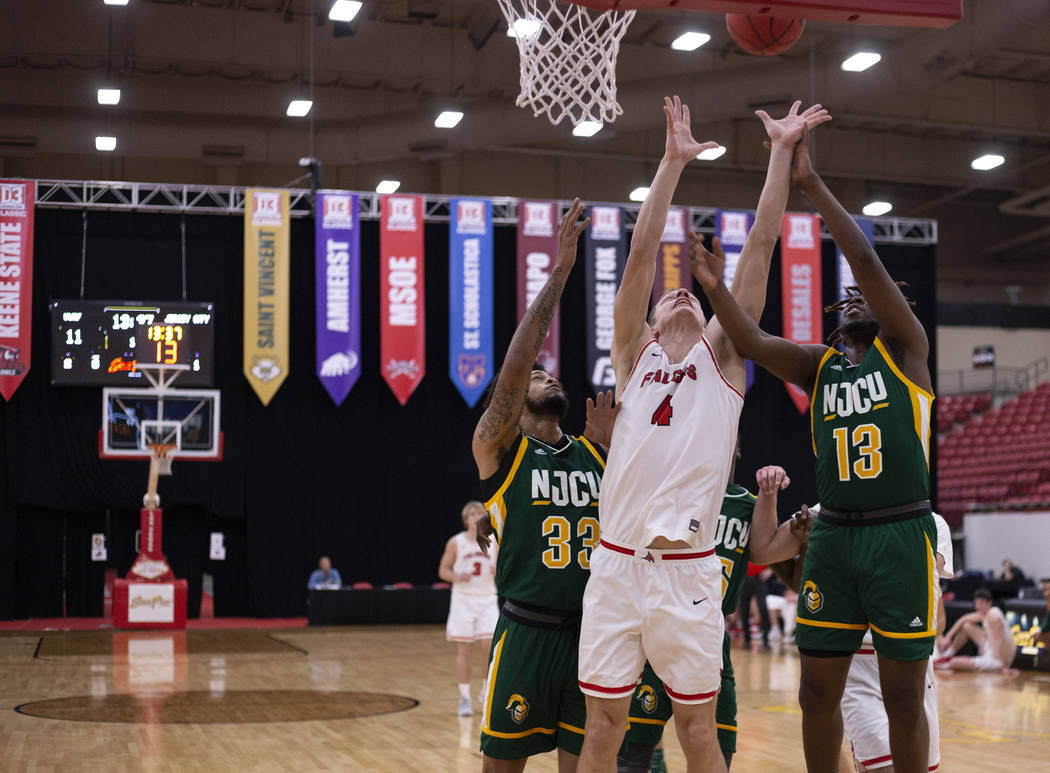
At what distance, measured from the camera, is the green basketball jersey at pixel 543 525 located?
421cm

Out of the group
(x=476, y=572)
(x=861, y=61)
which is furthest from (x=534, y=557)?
(x=861, y=61)

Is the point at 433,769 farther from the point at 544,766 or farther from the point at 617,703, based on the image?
the point at 617,703

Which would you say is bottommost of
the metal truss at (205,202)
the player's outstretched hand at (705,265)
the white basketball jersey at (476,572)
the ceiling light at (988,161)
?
the white basketball jersey at (476,572)

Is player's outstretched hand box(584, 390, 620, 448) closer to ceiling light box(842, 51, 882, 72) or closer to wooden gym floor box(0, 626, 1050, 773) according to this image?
wooden gym floor box(0, 626, 1050, 773)

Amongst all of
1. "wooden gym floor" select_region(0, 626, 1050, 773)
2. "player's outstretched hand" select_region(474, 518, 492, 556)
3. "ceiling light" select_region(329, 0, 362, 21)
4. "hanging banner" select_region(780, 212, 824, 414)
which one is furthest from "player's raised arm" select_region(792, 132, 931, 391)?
"hanging banner" select_region(780, 212, 824, 414)

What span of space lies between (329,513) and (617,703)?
638 inches

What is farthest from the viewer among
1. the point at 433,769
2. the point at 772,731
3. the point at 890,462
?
the point at 772,731

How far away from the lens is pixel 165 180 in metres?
22.3

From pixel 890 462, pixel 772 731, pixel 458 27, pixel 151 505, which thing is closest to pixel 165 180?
pixel 458 27

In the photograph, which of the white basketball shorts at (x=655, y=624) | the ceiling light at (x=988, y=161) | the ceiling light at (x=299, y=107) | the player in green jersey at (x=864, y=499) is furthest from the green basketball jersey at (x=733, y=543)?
the ceiling light at (x=988, y=161)

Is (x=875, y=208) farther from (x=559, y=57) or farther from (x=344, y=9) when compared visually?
(x=559, y=57)

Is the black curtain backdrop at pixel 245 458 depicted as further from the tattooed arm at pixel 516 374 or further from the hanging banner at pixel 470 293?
the tattooed arm at pixel 516 374

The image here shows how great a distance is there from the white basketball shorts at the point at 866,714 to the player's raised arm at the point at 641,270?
156 centimetres

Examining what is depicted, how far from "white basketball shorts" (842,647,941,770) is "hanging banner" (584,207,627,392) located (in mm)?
14341
